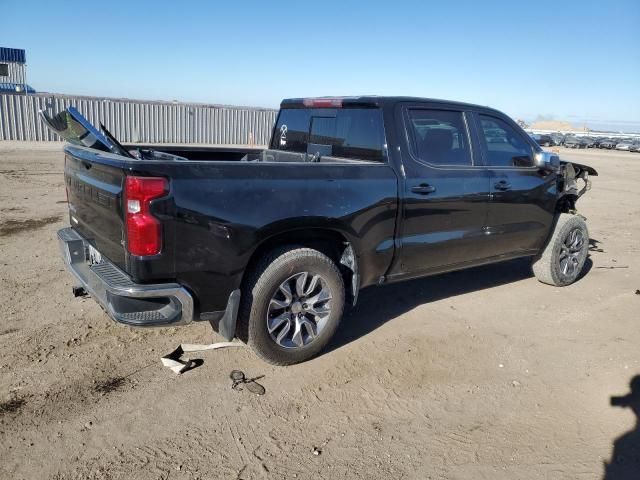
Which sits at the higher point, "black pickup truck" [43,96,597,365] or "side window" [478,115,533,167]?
"side window" [478,115,533,167]

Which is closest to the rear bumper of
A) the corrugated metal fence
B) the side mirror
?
the side mirror

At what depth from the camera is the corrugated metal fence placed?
2084 cm

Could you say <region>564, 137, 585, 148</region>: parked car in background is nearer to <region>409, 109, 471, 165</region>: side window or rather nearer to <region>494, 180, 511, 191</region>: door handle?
<region>494, 180, 511, 191</region>: door handle

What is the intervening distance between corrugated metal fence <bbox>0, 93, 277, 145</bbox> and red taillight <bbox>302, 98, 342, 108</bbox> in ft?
57.5

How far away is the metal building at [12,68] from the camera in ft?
96.0

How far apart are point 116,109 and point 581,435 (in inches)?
915

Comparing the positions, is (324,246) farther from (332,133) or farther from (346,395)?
(332,133)

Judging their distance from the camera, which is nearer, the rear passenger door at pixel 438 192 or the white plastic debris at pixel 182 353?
the white plastic debris at pixel 182 353

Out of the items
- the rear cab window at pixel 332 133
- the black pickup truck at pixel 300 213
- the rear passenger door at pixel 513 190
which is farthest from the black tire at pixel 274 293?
the rear passenger door at pixel 513 190

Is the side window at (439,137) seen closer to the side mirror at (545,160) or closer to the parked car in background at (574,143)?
the side mirror at (545,160)

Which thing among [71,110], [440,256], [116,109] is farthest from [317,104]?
[116,109]

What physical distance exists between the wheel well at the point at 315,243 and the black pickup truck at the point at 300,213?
0.05 feet

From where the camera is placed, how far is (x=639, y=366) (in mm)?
4078

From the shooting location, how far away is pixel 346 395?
11.4ft
